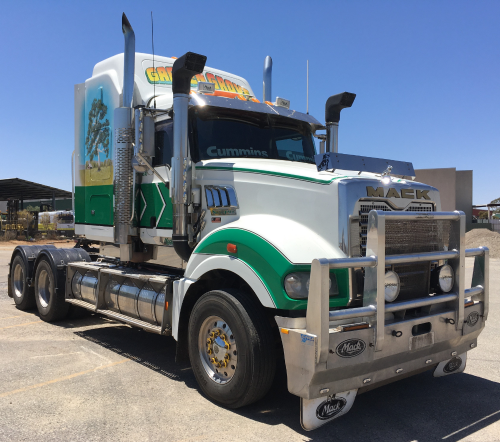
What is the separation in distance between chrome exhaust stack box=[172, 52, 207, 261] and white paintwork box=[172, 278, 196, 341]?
0.45 metres

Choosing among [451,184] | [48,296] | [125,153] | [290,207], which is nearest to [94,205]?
[125,153]

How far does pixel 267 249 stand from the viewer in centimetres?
395

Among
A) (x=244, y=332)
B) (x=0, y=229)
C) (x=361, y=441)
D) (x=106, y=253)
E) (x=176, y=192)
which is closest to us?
(x=361, y=441)

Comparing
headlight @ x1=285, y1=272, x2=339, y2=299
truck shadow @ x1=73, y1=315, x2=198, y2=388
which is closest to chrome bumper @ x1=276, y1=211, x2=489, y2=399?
headlight @ x1=285, y1=272, x2=339, y2=299

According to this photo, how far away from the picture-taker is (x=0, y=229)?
31922 millimetres

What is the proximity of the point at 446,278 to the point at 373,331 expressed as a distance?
1.05 meters

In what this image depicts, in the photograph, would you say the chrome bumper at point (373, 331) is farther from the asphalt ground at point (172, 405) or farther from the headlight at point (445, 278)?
the asphalt ground at point (172, 405)

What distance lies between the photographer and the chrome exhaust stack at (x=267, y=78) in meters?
8.22

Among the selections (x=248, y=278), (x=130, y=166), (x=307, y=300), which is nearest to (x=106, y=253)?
(x=130, y=166)

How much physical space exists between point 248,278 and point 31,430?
6.80 ft

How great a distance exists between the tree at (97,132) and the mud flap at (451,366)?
5.07 meters

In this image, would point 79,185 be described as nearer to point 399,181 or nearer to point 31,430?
point 31,430

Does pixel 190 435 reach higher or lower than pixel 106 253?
lower

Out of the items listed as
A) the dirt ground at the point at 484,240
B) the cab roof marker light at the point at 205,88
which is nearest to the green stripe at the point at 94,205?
the cab roof marker light at the point at 205,88
